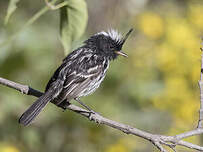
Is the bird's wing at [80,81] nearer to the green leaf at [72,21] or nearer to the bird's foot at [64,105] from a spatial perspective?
the bird's foot at [64,105]

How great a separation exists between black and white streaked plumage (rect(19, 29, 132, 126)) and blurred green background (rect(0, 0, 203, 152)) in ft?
2.18

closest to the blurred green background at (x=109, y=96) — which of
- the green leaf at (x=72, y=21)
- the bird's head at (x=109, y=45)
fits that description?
the bird's head at (x=109, y=45)

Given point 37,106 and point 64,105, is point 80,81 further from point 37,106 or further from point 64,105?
point 37,106

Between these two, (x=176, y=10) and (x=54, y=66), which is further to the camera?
(x=176, y=10)

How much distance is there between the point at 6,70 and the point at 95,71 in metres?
1.43

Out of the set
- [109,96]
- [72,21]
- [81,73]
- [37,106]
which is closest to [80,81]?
[81,73]

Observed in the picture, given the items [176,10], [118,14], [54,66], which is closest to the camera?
[54,66]

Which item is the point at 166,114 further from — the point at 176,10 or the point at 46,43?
the point at 176,10

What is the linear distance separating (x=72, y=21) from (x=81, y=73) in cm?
108

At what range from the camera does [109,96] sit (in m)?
7.30

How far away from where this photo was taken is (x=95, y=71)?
20.4ft

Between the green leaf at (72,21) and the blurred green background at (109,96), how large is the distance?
1596 mm

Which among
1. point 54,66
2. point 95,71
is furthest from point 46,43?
point 95,71

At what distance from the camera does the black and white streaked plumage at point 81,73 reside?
5.61 metres
